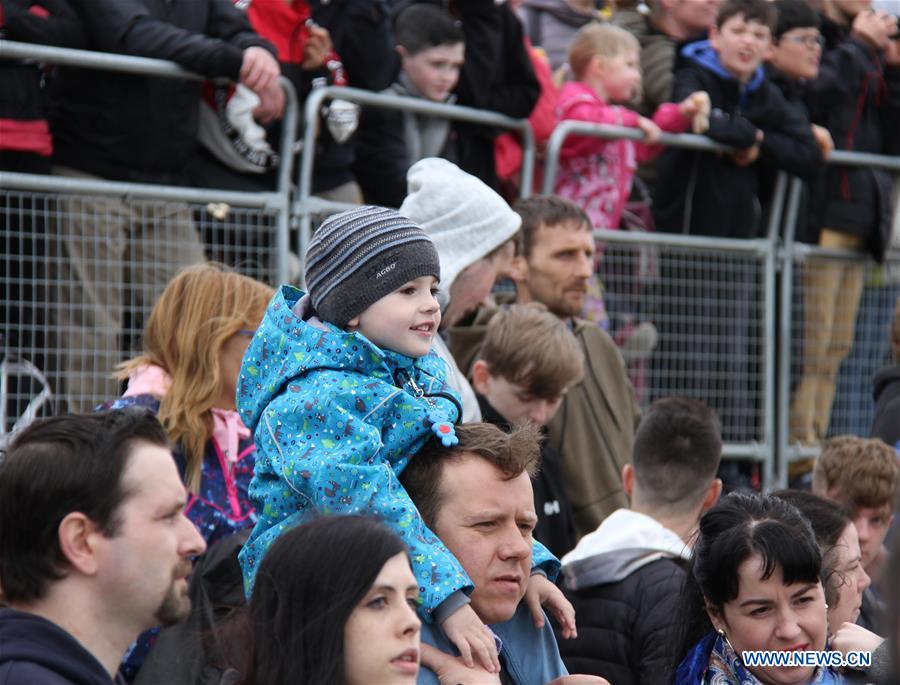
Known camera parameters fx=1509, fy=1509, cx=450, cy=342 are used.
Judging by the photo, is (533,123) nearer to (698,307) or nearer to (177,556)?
(698,307)

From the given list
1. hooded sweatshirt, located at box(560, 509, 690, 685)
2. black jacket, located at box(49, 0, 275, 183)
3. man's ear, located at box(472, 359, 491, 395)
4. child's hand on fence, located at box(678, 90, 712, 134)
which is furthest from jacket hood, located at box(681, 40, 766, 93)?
hooded sweatshirt, located at box(560, 509, 690, 685)

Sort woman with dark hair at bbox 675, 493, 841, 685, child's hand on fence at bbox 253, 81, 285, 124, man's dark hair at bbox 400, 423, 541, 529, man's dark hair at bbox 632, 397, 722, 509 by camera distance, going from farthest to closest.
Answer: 1. child's hand on fence at bbox 253, 81, 285, 124
2. man's dark hair at bbox 632, 397, 722, 509
3. woman with dark hair at bbox 675, 493, 841, 685
4. man's dark hair at bbox 400, 423, 541, 529

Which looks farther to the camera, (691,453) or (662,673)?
(691,453)

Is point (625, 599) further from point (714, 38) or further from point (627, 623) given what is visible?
point (714, 38)

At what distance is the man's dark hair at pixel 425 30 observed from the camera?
7.55 meters

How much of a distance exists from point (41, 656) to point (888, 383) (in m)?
4.85

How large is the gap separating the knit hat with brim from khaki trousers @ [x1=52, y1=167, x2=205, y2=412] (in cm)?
158

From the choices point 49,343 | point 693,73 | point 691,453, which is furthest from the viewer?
point 693,73

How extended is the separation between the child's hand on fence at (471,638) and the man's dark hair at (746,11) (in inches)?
231

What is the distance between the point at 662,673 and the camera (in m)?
4.54

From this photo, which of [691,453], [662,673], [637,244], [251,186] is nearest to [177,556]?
[662,673]

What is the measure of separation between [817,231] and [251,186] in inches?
145

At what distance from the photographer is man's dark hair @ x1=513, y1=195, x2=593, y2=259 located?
6492 mm

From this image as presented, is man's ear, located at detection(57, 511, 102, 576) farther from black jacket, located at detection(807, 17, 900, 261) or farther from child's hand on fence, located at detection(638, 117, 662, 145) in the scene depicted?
black jacket, located at detection(807, 17, 900, 261)
